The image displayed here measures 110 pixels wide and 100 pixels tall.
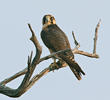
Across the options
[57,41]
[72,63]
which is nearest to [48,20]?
[57,41]

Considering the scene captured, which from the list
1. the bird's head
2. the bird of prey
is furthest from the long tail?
the bird's head

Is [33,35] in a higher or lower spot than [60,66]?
higher

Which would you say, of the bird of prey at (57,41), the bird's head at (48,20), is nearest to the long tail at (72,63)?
the bird of prey at (57,41)

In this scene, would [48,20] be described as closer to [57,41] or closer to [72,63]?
[57,41]

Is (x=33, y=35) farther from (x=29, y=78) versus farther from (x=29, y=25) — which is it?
(x=29, y=78)

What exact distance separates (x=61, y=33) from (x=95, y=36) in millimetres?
1045

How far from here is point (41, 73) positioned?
5.39m

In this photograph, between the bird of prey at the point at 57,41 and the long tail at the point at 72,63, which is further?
the bird of prey at the point at 57,41

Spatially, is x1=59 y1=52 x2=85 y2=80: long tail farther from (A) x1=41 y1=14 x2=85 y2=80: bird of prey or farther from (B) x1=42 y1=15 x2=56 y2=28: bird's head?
(B) x1=42 y1=15 x2=56 y2=28: bird's head

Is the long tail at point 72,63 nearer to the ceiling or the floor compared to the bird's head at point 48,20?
nearer to the floor

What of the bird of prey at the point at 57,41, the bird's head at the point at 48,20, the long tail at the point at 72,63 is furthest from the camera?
the bird's head at the point at 48,20

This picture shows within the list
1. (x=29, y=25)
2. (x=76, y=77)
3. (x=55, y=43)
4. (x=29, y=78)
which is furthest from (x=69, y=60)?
(x=29, y=25)

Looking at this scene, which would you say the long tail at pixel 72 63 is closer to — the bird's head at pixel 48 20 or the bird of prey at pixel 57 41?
the bird of prey at pixel 57 41

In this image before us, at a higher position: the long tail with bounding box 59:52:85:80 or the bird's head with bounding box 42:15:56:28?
the bird's head with bounding box 42:15:56:28
